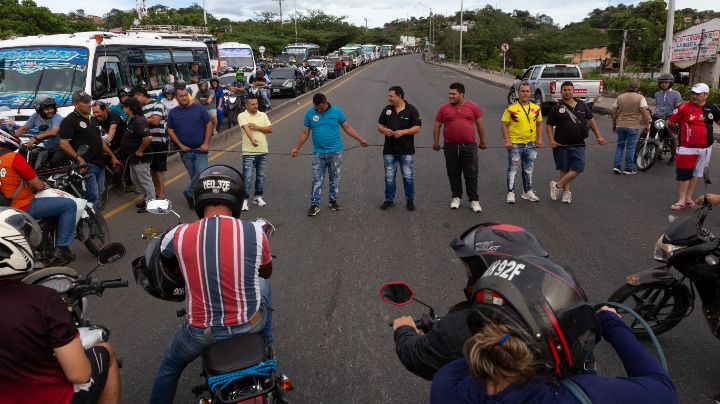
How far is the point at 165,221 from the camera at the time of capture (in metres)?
6.74

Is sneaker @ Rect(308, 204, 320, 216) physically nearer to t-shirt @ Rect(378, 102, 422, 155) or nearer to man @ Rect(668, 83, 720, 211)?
t-shirt @ Rect(378, 102, 422, 155)

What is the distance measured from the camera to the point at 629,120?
8570mm

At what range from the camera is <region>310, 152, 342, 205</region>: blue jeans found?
22.8 feet

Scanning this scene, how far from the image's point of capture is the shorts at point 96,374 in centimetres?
213

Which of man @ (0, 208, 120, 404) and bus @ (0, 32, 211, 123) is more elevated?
bus @ (0, 32, 211, 123)

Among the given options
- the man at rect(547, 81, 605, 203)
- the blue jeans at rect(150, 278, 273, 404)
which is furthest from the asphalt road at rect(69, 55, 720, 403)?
the blue jeans at rect(150, 278, 273, 404)

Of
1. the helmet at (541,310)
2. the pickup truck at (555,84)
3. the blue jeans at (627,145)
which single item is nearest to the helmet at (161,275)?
the helmet at (541,310)

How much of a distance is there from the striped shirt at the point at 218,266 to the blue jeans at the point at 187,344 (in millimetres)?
47

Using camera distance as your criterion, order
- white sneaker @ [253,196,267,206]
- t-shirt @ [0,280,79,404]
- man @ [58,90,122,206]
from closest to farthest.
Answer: t-shirt @ [0,280,79,404] → man @ [58,90,122,206] → white sneaker @ [253,196,267,206]

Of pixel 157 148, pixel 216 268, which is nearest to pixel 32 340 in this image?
pixel 216 268

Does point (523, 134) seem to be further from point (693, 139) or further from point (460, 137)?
point (693, 139)

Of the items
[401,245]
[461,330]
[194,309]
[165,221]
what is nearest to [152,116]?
[165,221]

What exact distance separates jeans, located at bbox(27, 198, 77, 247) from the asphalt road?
51cm

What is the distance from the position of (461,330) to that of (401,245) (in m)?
3.94
